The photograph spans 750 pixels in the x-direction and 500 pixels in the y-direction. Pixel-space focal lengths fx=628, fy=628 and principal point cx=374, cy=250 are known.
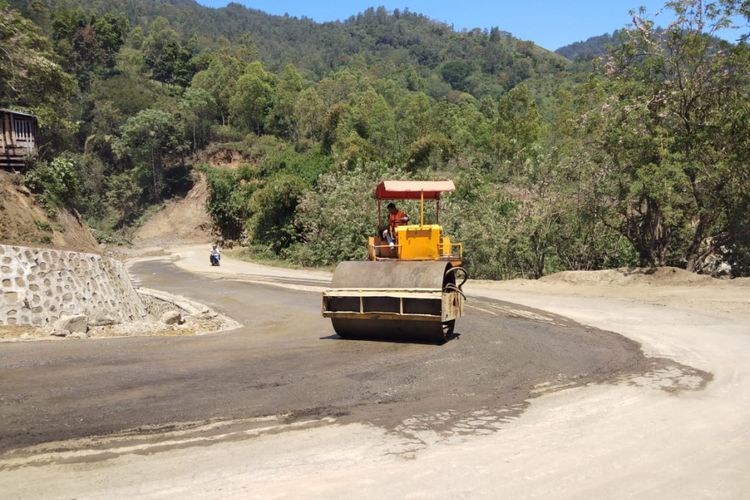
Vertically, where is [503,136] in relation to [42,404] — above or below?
above

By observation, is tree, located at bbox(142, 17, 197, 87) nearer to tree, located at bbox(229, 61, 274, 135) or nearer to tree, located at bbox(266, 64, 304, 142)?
tree, located at bbox(229, 61, 274, 135)

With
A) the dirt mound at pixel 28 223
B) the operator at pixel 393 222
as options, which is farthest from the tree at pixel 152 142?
the operator at pixel 393 222

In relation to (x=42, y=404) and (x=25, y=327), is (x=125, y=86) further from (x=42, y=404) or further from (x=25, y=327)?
(x=42, y=404)

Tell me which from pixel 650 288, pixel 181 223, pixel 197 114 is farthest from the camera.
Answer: pixel 197 114

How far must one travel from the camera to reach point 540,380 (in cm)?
872

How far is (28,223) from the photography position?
1792 cm

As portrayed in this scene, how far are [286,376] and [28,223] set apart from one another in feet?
42.3

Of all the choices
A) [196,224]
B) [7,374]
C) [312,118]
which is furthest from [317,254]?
[312,118]

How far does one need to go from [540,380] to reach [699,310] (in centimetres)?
1010

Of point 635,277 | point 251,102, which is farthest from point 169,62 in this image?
point 635,277

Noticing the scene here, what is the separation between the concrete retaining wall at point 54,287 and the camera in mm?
13359

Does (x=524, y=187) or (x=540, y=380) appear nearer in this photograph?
(x=540, y=380)

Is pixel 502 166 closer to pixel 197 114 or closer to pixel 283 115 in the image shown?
pixel 283 115

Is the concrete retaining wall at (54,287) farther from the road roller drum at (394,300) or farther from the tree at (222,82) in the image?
the tree at (222,82)
